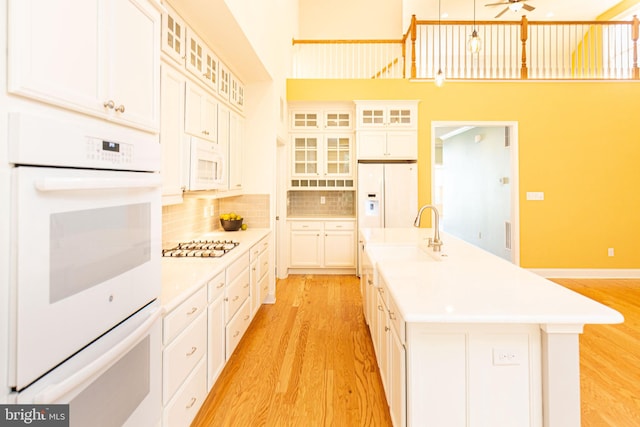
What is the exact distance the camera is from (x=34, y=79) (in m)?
0.78

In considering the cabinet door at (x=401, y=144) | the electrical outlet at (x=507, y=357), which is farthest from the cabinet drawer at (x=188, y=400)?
the cabinet door at (x=401, y=144)

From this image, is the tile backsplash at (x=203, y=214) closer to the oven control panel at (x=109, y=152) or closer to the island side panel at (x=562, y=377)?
the oven control panel at (x=109, y=152)

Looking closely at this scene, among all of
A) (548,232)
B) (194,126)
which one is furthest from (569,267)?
(194,126)

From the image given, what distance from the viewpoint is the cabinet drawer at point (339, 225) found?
526 cm

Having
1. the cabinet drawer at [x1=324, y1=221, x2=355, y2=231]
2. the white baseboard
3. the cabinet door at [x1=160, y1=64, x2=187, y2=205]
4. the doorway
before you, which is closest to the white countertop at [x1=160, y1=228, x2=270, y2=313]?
the cabinet door at [x1=160, y1=64, x2=187, y2=205]

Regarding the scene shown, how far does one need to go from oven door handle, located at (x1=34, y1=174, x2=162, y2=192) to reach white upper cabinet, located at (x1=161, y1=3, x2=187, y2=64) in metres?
1.37

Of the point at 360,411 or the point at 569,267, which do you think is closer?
the point at 360,411

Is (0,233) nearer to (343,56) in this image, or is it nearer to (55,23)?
(55,23)

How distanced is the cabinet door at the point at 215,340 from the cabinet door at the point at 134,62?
126cm

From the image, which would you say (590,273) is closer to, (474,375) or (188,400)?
(474,375)

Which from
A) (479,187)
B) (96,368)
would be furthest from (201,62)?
(479,187)

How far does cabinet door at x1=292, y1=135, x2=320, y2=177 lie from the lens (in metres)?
5.44

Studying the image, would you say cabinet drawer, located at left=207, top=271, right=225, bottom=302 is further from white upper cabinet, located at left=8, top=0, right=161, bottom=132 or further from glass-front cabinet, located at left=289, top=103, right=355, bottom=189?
glass-front cabinet, located at left=289, top=103, right=355, bottom=189

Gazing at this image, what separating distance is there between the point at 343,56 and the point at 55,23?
5.68 metres
